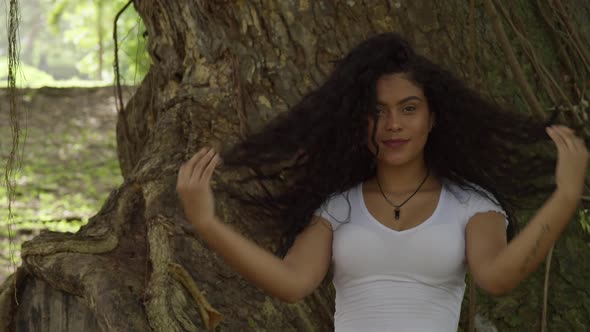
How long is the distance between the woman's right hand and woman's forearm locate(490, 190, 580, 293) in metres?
0.76

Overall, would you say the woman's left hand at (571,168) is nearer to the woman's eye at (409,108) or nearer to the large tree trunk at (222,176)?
the woman's eye at (409,108)

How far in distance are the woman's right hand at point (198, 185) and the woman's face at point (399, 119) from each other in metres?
0.52

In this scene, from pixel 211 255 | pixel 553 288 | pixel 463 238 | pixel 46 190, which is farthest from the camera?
pixel 46 190

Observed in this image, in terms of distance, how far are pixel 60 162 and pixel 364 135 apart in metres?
7.58

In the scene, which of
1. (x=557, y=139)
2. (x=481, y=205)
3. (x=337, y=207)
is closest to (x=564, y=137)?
(x=557, y=139)

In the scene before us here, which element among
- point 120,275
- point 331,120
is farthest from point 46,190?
point 331,120

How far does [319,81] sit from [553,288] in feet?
3.77

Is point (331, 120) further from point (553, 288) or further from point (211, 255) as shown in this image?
point (553, 288)

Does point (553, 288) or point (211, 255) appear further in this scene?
point (553, 288)

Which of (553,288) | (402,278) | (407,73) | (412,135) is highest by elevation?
(407,73)

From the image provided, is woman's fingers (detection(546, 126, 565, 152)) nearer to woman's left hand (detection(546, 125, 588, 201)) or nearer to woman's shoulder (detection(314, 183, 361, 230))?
woman's left hand (detection(546, 125, 588, 201))

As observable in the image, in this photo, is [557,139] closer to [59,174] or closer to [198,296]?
[198,296]

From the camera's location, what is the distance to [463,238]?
8.96 ft

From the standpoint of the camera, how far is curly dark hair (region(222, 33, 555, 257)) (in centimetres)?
281
